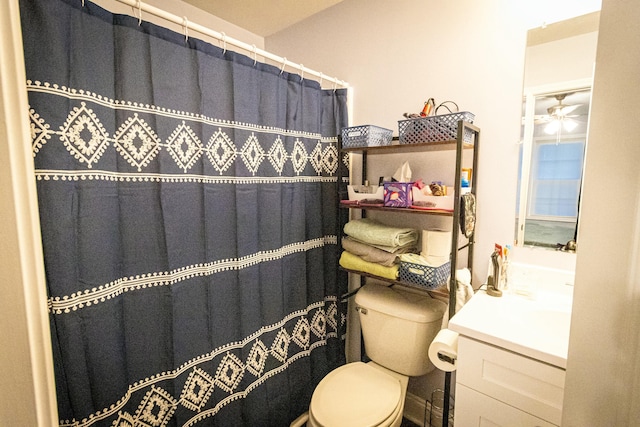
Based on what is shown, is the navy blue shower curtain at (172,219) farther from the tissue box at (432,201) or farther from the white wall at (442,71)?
the tissue box at (432,201)

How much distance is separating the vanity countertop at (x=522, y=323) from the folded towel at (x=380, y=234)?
380 millimetres

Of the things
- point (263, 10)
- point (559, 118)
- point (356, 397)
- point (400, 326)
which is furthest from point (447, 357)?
point (263, 10)

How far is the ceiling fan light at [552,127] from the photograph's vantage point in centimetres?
123

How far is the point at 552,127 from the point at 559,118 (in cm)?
5

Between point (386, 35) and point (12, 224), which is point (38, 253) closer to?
point (12, 224)

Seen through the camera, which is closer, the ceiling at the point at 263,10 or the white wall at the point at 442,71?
the white wall at the point at 442,71

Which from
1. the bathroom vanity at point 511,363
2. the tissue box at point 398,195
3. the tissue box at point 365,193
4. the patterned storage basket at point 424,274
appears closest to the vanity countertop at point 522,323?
the bathroom vanity at point 511,363

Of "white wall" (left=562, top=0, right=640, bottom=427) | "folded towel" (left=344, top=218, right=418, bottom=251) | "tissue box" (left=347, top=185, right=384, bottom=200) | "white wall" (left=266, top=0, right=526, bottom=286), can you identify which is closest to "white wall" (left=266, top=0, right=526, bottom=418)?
"white wall" (left=266, top=0, right=526, bottom=286)

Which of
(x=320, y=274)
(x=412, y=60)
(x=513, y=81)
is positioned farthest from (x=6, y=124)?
(x=513, y=81)

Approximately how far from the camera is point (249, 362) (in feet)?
4.47

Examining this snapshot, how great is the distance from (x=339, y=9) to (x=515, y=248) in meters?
1.64

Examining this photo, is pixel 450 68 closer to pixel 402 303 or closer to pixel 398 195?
pixel 398 195

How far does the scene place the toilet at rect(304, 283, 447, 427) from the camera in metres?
1.21

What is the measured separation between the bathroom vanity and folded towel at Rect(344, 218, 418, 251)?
406mm
